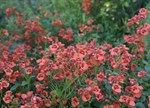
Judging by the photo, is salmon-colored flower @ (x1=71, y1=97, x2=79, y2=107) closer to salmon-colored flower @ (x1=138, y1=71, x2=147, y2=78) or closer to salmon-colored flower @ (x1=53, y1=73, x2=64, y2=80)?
salmon-colored flower @ (x1=53, y1=73, x2=64, y2=80)

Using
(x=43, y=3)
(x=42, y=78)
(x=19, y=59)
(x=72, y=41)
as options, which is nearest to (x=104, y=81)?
(x=42, y=78)

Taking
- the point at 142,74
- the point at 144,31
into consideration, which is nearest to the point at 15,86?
the point at 142,74

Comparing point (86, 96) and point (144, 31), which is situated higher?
point (144, 31)

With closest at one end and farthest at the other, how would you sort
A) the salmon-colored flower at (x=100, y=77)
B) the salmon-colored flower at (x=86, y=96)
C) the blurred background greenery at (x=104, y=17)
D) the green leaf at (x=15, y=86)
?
the salmon-colored flower at (x=86, y=96) < the salmon-colored flower at (x=100, y=77) < the green leaf at (x=15, y=86) < the blurred background greenery at (x=104, y=17)

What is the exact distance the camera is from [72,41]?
390cm

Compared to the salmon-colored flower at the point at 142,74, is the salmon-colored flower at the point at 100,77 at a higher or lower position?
higher

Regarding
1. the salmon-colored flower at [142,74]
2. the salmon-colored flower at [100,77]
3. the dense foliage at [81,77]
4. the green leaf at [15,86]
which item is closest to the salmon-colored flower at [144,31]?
the dense foliage at [81,77]

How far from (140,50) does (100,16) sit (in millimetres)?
1531

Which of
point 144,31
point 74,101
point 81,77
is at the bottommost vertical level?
point 74,101

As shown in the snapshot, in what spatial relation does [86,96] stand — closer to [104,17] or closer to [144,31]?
[144,31]

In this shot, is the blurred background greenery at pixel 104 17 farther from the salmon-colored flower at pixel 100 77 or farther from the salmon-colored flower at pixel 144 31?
the salmon-colored flower at pixel 100 77

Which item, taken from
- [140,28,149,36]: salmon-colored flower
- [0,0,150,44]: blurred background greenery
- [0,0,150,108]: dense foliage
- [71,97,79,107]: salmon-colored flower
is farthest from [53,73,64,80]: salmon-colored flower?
[0,0,150,44]: blurred background greenery

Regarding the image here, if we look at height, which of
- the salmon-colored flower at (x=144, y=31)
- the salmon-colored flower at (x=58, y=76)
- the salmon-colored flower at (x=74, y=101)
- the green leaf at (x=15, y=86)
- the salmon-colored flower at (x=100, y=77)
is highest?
the salmon-colored flower at (x=144, y=31)

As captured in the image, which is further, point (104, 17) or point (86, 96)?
point (104, 17)
